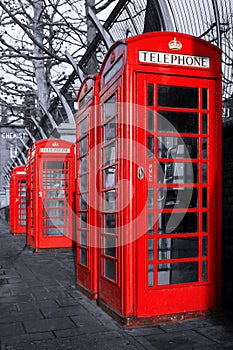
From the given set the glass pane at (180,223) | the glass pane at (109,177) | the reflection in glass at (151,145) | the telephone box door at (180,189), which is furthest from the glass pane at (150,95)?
the glass pane at (180,223)

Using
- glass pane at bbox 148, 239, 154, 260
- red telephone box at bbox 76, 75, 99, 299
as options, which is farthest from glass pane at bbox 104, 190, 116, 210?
glass pane at bbox 148, 239, 154, 260

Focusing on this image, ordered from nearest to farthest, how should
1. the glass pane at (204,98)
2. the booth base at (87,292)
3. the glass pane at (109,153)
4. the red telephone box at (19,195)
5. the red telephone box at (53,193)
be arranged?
the glass pane at (204,98) → the glass pane at (109,153) → the booth base at (87,292) → the red telephone box at (53,193) → the red telephone box at (19,195)

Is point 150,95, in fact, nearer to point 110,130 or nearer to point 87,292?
point 110,130

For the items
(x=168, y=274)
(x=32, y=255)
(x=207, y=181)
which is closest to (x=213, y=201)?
(x=207, y=181)

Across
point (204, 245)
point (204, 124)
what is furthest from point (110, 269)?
point (204, 124)

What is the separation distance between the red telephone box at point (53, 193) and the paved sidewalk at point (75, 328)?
4.31 metres

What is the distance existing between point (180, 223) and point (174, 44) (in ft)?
5.90

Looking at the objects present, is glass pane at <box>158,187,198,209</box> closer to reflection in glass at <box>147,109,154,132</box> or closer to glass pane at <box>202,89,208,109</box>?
reflection in glass at <box>147,109,154,132</box>

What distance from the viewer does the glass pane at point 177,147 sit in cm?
491

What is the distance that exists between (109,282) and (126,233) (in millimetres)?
753

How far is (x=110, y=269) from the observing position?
512cm

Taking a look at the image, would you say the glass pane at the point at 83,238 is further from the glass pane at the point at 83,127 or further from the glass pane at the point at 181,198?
the glass pane at the point at 181,198

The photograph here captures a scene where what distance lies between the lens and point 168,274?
4.87 m

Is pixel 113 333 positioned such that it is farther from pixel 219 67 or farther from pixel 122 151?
pixel 219 67
